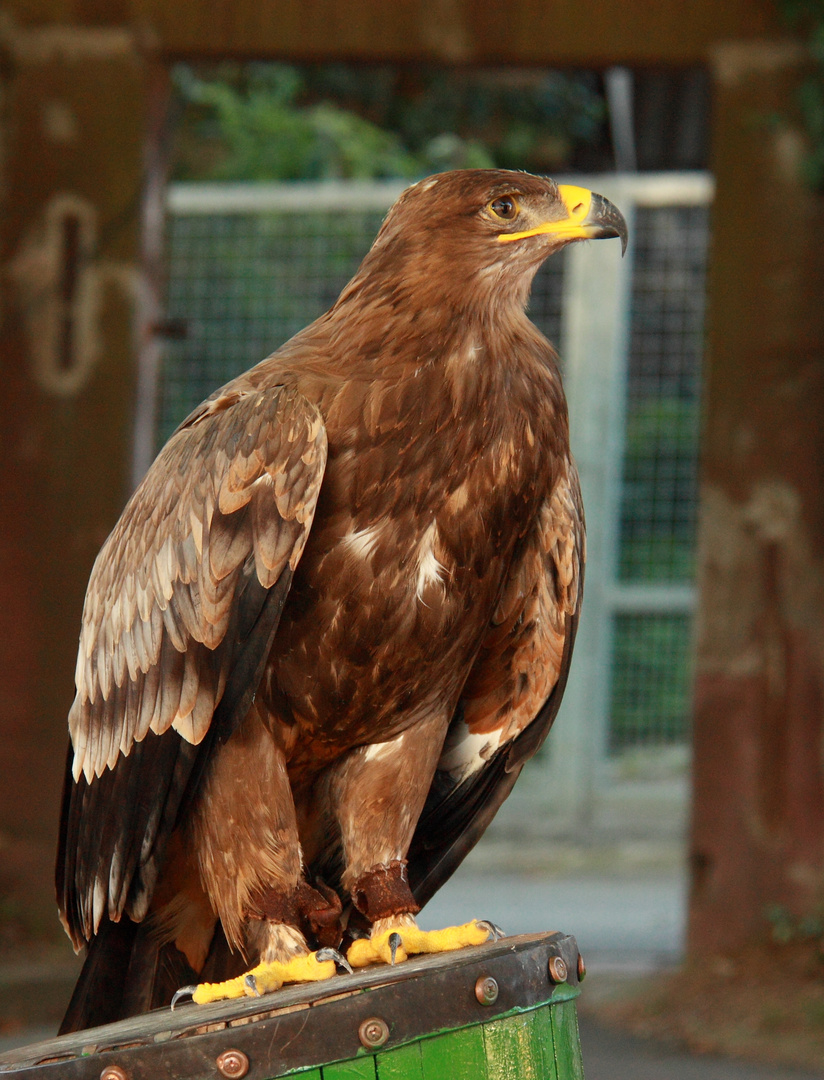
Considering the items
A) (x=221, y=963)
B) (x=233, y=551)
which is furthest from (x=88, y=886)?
(x=233, y=551)

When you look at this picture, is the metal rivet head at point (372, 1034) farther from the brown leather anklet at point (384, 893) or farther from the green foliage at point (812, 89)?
the green foliage at point (812, 89)

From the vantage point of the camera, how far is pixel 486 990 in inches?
71.1

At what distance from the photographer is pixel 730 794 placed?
4867 millimetres

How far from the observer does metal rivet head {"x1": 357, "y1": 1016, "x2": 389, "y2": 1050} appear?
1730mm

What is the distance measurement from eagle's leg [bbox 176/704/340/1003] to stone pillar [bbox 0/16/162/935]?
9.60 feet

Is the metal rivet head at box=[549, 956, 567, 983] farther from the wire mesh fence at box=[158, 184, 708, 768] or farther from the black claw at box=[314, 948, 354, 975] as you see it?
the wire mesh fence at box=[158, 184, 708, 768]

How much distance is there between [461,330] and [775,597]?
3028 mm

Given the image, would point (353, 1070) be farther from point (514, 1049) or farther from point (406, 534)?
point (406, 534)

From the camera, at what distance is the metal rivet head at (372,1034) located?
1.73m

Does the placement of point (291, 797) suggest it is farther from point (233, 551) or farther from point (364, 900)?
point (233, 551)

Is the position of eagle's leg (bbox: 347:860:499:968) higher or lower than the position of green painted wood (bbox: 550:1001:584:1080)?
higher

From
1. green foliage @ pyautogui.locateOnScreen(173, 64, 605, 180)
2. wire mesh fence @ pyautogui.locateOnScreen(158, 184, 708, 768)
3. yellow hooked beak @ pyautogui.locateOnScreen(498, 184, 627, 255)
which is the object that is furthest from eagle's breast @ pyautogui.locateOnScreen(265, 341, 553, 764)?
green foliage @ pyautogui.locateOnScreen(173, 64, 605, 180)

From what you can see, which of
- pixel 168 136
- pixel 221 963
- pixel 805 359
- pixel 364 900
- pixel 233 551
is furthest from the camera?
pixel 168 136

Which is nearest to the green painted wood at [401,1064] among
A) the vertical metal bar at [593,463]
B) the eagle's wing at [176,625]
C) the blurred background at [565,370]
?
the eagle's wing at [176,625]
